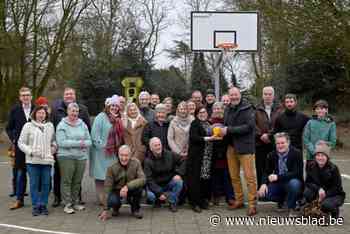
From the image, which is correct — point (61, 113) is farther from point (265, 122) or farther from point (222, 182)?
point (265, 122)

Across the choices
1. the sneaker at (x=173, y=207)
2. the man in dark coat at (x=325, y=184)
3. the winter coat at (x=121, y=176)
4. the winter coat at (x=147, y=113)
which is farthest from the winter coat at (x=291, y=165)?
the winter coat at (x=147, y=113)

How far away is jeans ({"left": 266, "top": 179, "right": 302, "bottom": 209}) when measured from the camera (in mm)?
7141

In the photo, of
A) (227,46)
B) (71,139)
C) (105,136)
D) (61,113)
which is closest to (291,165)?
(105,136)

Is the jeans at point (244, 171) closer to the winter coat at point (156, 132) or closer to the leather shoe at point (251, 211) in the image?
the leather shoe at point (251, 211)

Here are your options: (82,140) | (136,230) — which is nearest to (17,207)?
(82,140)

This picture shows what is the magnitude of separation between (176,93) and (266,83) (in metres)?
5.81

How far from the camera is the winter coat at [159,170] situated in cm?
744

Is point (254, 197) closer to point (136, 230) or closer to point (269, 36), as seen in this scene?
point (136, 230)

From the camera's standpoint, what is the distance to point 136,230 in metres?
6.47

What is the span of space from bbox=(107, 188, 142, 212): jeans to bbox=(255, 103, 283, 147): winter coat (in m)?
2.12

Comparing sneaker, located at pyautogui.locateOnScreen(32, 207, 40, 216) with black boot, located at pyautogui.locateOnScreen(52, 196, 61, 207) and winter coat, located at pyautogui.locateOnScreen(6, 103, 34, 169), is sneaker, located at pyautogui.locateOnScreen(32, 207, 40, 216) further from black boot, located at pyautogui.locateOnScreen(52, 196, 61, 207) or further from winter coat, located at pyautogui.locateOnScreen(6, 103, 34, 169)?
winter coat, located at pyautogui.locateOnScreen(6, 103, 34, 169)

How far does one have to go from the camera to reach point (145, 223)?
22.4 ft

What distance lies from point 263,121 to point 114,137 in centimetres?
231

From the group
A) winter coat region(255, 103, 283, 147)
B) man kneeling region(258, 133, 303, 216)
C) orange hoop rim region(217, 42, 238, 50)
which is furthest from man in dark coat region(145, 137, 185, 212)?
orange hoop rim region(217, 42, 238, 50)
